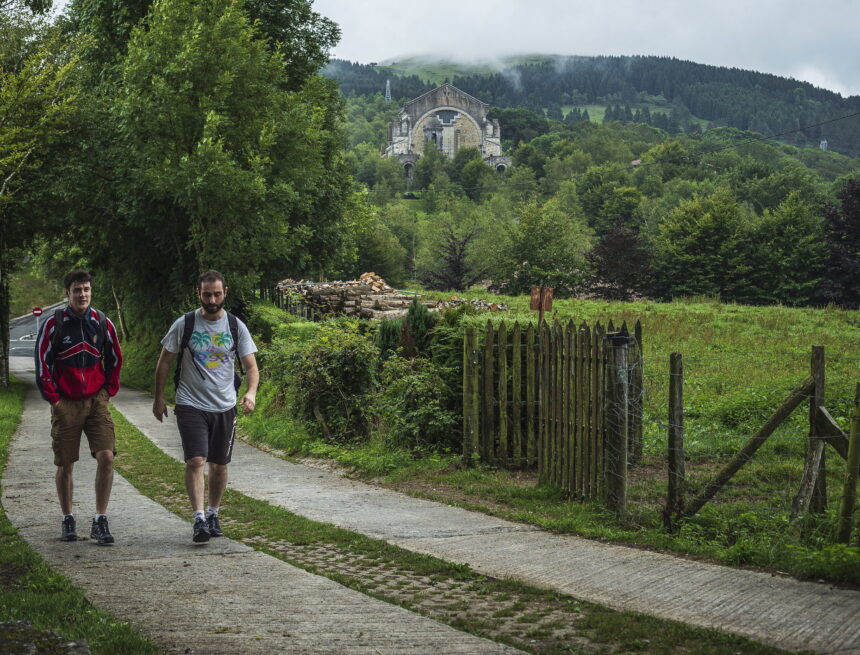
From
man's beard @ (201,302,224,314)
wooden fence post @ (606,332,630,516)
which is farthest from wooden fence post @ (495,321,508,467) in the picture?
man's beard @ (201,302,224,314)

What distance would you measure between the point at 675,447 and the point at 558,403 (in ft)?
6.86

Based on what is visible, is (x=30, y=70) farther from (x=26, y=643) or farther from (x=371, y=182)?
(x=371, y=182)

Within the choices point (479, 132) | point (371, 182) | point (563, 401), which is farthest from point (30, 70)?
point (479, 132)

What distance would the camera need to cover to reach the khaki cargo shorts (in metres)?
7.42

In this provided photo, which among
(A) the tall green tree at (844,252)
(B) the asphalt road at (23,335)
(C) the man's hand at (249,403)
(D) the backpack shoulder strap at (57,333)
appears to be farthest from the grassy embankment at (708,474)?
(B) the asphalt road at (23,335)

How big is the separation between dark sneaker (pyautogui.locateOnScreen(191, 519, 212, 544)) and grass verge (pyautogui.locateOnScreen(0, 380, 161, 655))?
118cm

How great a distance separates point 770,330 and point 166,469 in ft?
66.1

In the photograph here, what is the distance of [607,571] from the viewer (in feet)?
22.0

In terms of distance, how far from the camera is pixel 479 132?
182875 millimetres

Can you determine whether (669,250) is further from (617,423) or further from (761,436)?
(761,436)

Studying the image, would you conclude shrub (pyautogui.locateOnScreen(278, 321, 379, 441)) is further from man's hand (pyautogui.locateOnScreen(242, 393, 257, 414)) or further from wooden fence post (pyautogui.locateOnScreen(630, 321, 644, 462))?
man's hand (pyautogui.locateOnScreen(242, 393, 257, 414))

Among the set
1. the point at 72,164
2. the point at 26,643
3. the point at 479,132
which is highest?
the point at 479,132

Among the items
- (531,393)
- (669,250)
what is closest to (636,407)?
(531,393)

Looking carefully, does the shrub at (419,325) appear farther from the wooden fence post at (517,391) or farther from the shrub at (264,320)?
the shrub at (264,320)
